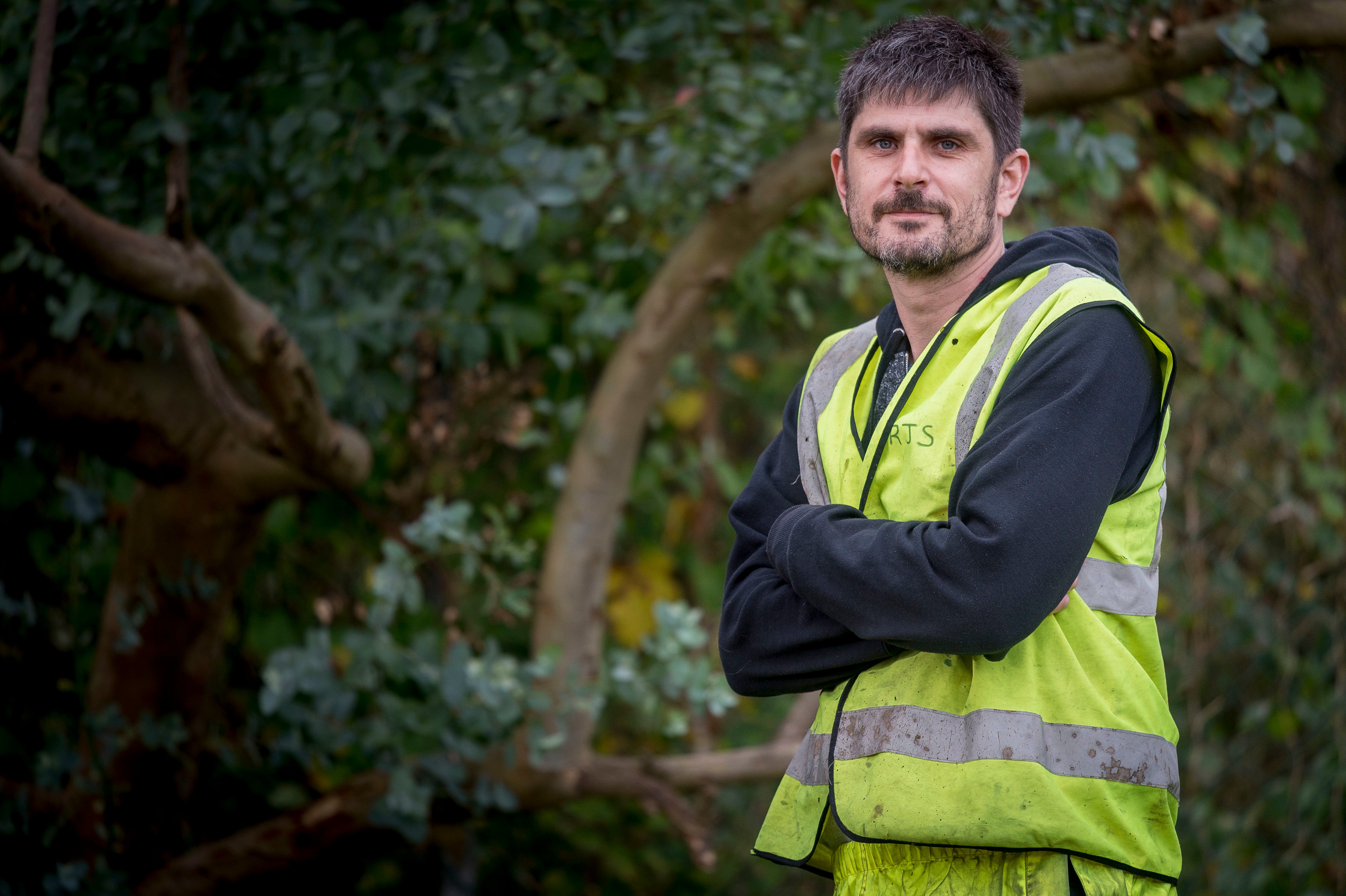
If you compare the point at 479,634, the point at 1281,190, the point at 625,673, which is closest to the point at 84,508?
the point at 479,634

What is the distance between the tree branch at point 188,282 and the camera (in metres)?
1.92

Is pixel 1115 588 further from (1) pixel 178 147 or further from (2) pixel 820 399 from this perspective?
(1) pixel 178 147

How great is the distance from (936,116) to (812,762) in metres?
0.83

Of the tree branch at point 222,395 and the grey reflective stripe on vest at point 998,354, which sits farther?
the tree branch at point 222,395

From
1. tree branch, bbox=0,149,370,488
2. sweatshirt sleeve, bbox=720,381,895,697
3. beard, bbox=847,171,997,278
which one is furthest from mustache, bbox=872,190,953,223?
tree branch, bbox=0,149,370,488

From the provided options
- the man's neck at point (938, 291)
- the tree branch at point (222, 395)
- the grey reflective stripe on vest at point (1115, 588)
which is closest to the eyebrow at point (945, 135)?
the man's neck at point (938, 291)

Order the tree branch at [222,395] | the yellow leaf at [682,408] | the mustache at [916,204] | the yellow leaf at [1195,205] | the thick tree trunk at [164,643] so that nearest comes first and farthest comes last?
the mustache at [916,204], the tree branch at [222,395], the thick tree trunk at [164,643], the yellow leaf at [1195,205], the yellow leaf at [682,408]

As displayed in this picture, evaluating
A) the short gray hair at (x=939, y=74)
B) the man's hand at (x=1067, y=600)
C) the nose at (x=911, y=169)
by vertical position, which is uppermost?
the short gray hair at (x=939, y=74)

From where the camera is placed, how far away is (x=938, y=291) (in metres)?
1.50

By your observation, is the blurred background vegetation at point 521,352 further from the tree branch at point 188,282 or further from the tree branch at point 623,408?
the tree branch at point 188,282

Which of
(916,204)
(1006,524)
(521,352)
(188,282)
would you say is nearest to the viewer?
(1006,524)

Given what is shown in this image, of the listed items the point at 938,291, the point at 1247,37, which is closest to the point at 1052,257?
the point at 938,291

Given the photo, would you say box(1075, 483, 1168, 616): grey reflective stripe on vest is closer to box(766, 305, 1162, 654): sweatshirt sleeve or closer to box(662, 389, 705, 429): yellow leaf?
box(766, 305, 1162, 654): sweatshirt sleeve

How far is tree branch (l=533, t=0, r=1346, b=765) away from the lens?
9.55ft
